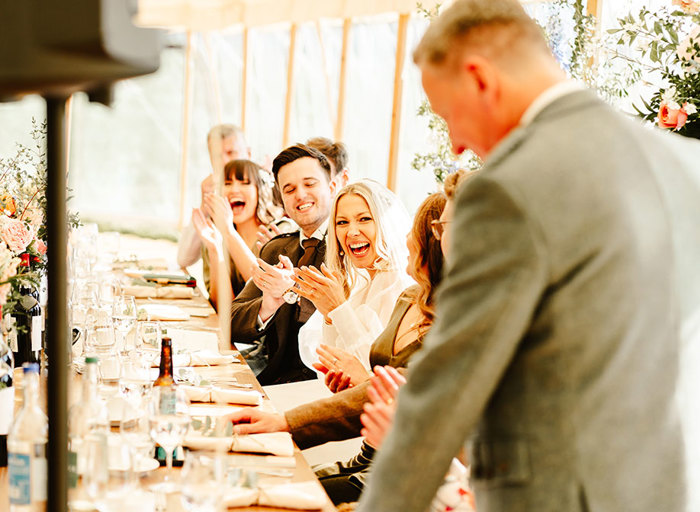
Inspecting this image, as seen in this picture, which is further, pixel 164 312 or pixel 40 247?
pixel 164 312

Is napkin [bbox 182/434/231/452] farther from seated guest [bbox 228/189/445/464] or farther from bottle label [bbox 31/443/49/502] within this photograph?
bottle label [bbox 31/443/49/502]

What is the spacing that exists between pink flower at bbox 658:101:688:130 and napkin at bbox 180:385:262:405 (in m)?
1.90

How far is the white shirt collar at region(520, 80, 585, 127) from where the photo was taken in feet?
3.92

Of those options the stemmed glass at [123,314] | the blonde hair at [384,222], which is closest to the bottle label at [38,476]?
the stemmed glass at [123,314]

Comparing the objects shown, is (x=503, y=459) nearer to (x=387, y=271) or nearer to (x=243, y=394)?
(x=243, y=394)

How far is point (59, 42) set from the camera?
1.08 metres

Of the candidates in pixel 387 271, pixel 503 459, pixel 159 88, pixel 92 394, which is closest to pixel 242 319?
pixel 387 271

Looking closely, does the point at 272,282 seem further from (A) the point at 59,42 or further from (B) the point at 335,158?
(A) the point at 59,42

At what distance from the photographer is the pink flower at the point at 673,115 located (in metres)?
3.16

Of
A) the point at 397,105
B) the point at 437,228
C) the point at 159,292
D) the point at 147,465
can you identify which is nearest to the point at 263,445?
the point at 147,465

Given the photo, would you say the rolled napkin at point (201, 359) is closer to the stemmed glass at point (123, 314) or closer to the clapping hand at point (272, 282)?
the stemmed glass at point (123, 314)

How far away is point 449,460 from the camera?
116 cm

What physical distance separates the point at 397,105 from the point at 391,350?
20.1ft

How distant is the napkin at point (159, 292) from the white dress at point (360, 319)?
1.35m
